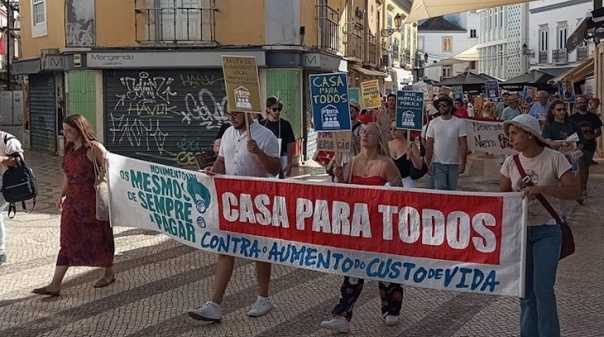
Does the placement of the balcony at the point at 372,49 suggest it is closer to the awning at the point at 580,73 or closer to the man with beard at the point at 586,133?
the awning at the point at 580,73

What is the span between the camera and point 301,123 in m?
20.7

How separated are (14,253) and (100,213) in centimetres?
263

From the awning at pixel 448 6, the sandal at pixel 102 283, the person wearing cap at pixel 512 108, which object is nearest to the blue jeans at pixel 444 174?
the sandal at pixel 102 283

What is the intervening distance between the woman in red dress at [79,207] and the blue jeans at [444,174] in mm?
4683

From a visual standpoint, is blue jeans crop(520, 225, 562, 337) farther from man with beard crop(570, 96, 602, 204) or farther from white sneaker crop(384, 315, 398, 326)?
man with beard crop(570, 96, 602, 204)

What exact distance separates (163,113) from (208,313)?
14134mm

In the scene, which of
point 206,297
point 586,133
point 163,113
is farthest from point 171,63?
point 206,297

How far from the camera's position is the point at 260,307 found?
6.97 m

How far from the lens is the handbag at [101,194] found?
770 centimetres

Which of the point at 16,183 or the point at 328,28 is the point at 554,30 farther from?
the point at 16,183

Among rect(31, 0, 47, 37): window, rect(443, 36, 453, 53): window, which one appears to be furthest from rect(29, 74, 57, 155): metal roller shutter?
rect(443, 36, 453, 53): window

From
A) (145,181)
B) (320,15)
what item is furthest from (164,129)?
(145,181)

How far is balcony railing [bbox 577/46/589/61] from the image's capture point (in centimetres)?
4122

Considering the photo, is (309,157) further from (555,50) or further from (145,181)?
(555,50)
